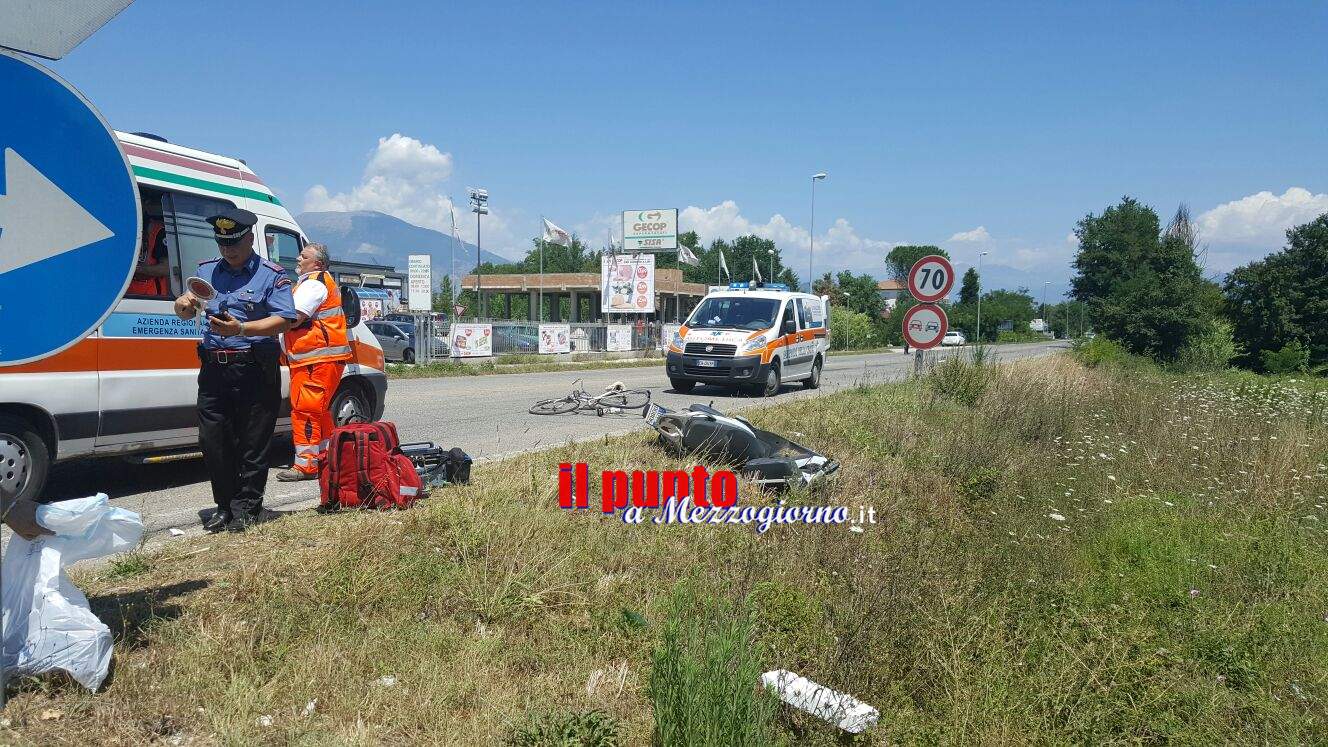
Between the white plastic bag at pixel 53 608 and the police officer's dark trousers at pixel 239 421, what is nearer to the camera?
the white plastic bag at pixel 53 608

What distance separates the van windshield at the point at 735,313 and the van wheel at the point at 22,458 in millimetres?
11123

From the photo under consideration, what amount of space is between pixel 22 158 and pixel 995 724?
4.21 meters

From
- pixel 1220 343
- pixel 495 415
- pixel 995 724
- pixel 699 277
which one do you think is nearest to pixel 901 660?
pixel 995 724

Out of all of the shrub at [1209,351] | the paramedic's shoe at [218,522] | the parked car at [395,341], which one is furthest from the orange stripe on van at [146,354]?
the shrub at [1209,351]

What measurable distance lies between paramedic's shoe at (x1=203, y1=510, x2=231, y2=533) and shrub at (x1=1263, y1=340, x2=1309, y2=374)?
34.3 metres

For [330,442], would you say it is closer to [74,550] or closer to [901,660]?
→ [74,550]

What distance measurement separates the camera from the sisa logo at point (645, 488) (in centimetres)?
555

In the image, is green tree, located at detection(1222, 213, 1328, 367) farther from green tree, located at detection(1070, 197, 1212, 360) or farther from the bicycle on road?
the bicycle on road

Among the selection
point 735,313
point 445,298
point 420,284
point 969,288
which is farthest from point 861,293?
point 735,313

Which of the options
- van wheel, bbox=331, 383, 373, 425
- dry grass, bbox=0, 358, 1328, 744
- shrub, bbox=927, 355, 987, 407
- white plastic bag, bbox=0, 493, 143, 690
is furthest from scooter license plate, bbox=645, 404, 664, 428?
shrub, bbox=927, 355, 987, 407

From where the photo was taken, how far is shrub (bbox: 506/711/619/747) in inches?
116

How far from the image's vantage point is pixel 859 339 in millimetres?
66188

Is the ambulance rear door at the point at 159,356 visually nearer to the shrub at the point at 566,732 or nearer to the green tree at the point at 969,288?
the shrub at the point at 566,732

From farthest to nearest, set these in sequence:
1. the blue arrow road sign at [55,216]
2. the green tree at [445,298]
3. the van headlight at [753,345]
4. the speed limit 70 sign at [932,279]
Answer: the green tree at [445,298]
the van headlight at [753,345]
the speed limit 70 sign at [932,279]
the blue arrow road sign at [55,216]
